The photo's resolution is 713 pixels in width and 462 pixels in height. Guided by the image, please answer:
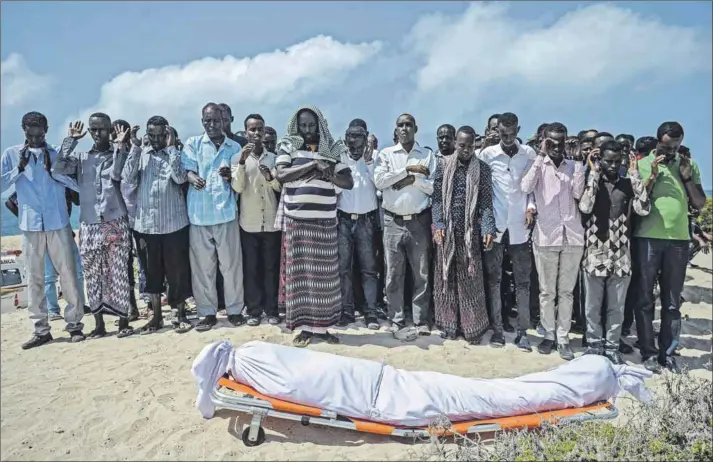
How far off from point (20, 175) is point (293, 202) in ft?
9.89

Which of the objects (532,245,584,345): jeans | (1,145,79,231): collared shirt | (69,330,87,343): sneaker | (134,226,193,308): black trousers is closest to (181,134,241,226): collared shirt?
(134,226,193,308): black trousers

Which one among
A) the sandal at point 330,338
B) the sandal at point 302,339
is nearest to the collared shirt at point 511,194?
the sandal at point 330,338

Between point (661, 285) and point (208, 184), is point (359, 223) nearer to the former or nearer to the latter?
point (208, 184)

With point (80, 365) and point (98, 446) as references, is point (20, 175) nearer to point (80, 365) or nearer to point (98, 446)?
point (80, 365)

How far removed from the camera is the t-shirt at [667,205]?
473cm

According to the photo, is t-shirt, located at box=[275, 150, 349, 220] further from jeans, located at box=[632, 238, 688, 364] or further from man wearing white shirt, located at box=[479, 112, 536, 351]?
jeans, located at box=[632, 238, 688, 364]

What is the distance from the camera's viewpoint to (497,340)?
5305 mm

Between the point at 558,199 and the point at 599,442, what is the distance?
2579 millimetres

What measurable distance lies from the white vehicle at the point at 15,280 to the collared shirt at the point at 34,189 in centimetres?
186

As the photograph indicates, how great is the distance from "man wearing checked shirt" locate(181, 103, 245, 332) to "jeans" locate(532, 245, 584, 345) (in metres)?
3.42

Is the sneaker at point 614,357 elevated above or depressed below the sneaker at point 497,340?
below

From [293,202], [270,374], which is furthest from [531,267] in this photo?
[270,374]

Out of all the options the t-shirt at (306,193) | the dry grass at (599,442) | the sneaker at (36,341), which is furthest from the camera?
the sneaker at (36,341)

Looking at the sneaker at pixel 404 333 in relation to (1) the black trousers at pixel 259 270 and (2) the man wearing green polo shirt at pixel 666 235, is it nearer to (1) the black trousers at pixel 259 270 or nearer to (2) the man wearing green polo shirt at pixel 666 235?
(1) the black trousers at pixel 259 270
